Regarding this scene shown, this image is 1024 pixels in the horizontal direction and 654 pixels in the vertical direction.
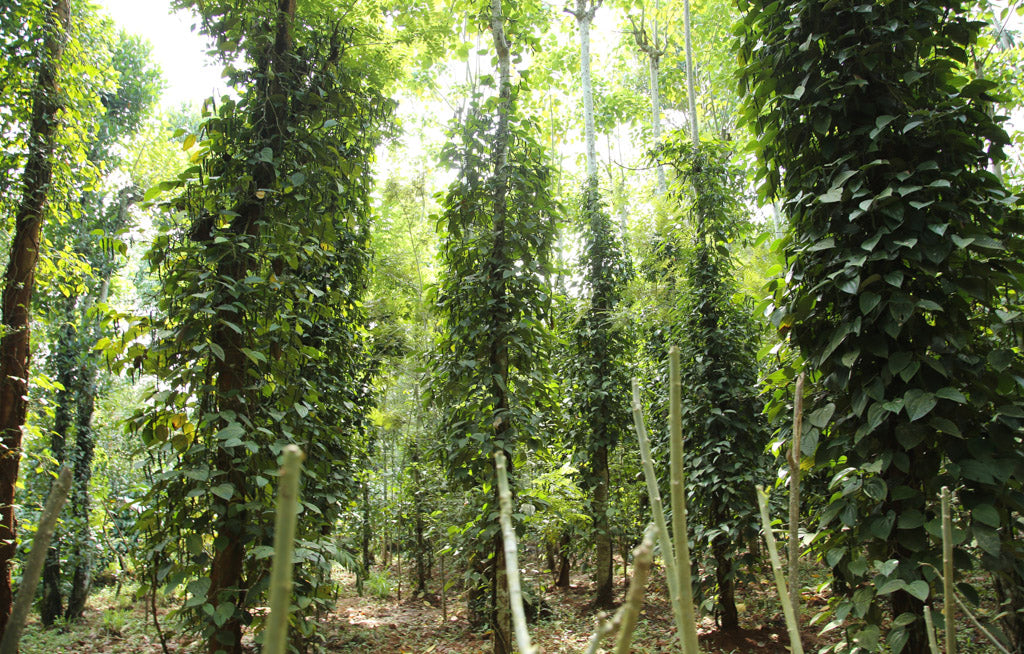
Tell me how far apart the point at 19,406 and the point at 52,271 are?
1146mm

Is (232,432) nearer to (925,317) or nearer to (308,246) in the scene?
(308,246)

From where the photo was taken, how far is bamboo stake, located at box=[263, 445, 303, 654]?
242 mm

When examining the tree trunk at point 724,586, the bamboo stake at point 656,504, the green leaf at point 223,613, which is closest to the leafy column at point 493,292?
the green leaf at point 223,613

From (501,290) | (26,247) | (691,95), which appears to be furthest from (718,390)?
(26,247)

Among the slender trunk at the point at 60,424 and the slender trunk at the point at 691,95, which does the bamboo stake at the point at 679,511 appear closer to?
the slender trunk at the point at 691,95

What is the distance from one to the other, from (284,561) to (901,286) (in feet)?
6.63

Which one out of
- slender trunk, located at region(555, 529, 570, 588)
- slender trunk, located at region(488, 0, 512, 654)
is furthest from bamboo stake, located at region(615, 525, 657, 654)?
slender trunk, located at region(555, 529, 570, 588)

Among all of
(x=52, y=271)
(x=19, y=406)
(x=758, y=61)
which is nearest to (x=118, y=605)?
(x=19, y=406)

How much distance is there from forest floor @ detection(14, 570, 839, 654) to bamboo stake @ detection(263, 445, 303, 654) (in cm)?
404

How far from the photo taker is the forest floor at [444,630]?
4.73 m

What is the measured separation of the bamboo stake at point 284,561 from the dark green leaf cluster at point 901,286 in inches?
72.5

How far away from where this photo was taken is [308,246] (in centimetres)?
249

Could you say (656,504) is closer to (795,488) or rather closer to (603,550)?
(795,488)

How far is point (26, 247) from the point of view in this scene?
4484mm
